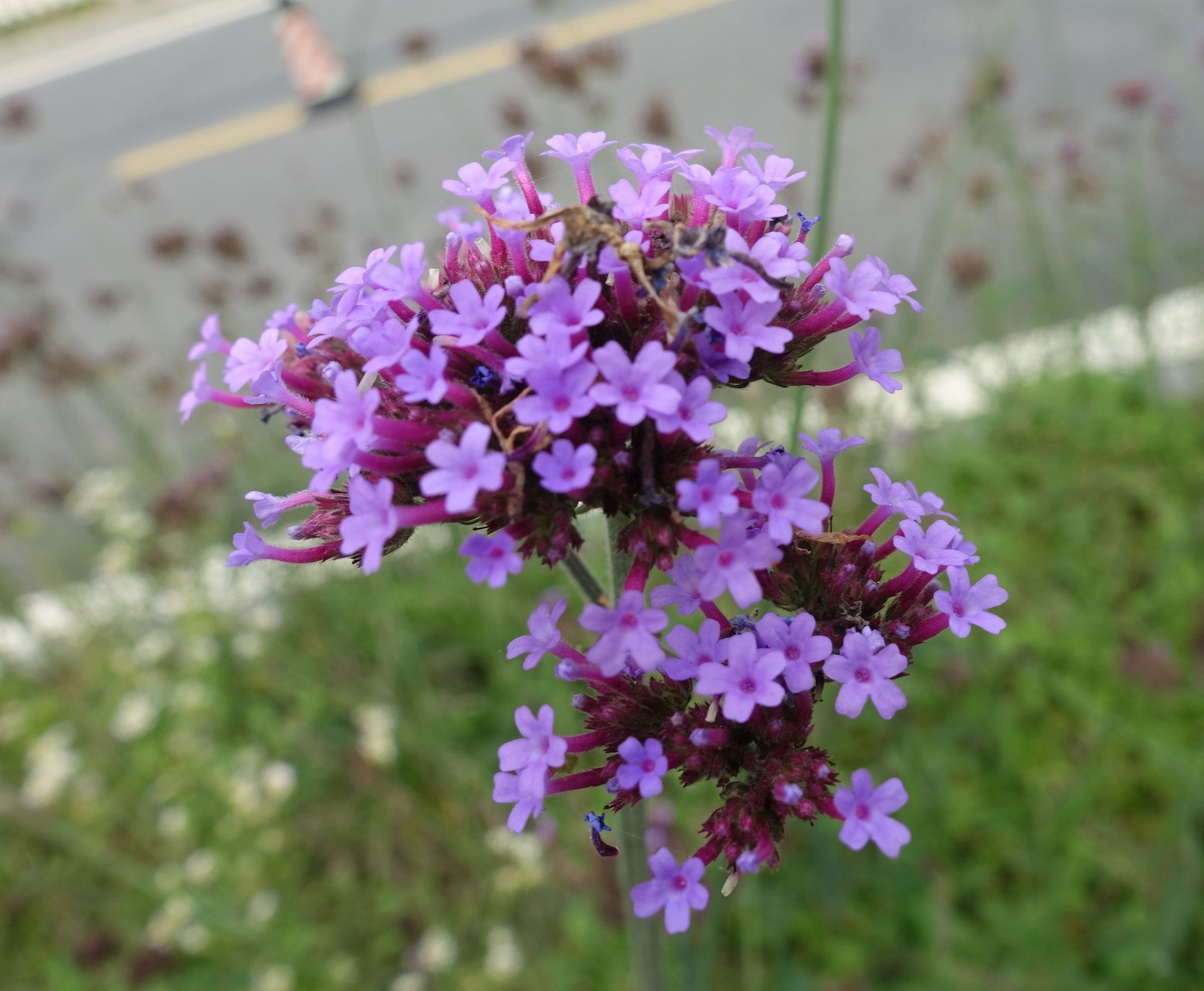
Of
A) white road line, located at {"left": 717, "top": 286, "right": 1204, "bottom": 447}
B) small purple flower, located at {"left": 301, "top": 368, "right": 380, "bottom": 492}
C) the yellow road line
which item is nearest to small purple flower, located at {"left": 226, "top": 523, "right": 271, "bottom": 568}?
small purple flower, located at {"left": 301, "top": 368, "right": 380, "bottom": 492}

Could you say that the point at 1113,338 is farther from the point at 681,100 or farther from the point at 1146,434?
the point at 681,100

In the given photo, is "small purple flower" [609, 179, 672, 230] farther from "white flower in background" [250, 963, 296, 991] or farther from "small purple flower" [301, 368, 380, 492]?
"white flower in background" [250, 963, 296, 991]

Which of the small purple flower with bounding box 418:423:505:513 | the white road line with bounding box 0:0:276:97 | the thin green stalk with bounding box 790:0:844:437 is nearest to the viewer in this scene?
the small purple flower with bounding box 418:423:505:513

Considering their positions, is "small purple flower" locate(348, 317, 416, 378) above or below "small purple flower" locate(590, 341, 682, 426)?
above

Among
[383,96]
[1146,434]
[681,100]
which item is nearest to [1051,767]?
[1146,434]

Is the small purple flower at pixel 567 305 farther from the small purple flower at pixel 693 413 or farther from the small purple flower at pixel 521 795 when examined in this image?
the small purple flower at pixel 521 795

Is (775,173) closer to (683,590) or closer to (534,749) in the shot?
(683,590)
